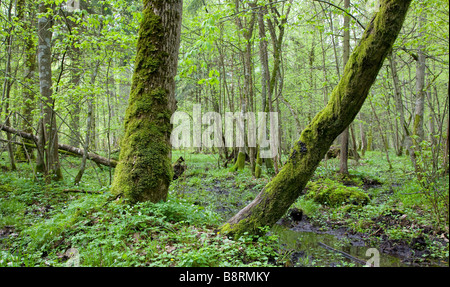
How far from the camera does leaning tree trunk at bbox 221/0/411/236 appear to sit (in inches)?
118

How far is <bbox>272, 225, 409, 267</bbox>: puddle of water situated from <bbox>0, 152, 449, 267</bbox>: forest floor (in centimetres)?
1

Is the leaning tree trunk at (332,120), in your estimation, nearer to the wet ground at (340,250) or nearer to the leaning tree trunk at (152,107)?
the wet ground at (340,250)

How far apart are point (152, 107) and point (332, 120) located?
9.18 feet

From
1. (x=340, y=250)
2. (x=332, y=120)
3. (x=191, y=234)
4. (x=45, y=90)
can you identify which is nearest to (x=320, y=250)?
(x=340, y=250)

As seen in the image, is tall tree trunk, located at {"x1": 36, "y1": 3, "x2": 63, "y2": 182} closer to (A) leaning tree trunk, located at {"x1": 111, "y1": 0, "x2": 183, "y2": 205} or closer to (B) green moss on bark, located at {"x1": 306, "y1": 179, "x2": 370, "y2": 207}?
(A) leaning tree trunk, located at {"x1": 111, "y1": 0, "x2": 183, "y2": 205}

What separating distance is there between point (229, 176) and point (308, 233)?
Answer: 663 cm

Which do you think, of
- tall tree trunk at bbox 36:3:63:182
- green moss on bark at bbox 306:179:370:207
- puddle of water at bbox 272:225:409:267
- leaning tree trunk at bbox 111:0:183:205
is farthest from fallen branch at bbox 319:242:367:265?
tall tree trunk at bbox 36:3:63:182

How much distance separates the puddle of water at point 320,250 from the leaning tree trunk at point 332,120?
2.42ft

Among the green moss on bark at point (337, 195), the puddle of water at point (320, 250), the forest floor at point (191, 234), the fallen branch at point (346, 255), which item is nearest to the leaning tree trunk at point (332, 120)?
the forest floor at point (191, 234)

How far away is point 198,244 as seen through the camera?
297 centimetres

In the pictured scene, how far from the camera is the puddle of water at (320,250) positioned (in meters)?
3.67

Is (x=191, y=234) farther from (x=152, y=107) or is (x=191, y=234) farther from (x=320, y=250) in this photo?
(x=320, y=250)

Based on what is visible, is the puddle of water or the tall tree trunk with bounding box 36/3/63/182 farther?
the tall tree trunk with bounding box 36/3/63/182

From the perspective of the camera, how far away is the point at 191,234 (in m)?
3.16
